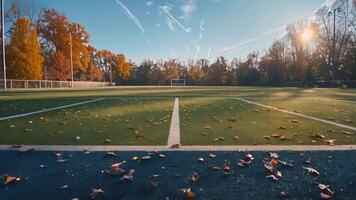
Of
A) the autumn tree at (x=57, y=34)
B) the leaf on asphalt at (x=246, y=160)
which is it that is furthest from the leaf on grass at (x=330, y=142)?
the autumn tree at (x=57, y=34)

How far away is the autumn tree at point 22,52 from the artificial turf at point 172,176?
41.6 meters

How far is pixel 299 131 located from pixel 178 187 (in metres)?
3.07

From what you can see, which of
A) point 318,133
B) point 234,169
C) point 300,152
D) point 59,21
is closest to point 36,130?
point 234,169

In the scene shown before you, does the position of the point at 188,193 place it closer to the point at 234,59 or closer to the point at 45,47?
the point at 45,47

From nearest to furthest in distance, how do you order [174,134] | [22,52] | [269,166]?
[269,166], [174,134], [22,52]

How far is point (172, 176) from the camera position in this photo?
10.8ft

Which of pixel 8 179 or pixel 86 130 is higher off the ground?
pixel 86 130

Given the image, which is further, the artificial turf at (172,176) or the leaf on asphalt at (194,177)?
the leaf on asphalt at (194,177)

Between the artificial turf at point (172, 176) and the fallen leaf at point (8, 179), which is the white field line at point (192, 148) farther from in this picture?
the fallen leaf at point (8, 179)

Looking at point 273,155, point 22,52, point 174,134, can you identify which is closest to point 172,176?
point 273,155

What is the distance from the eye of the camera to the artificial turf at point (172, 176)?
9.80ft

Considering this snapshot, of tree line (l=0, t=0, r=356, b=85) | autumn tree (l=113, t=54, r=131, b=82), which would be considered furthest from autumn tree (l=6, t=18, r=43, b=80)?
autumn tree (l=113, t=54, r=131, b=82)

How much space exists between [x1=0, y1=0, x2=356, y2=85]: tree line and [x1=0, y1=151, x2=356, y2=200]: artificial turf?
4226 centimetres

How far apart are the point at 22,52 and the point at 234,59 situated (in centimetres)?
5699
